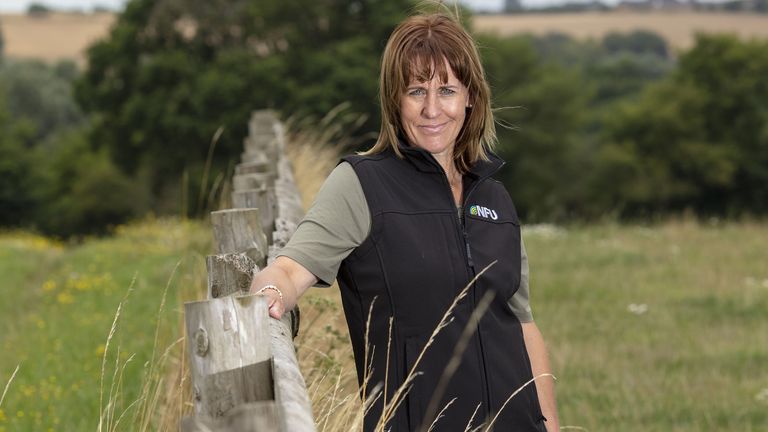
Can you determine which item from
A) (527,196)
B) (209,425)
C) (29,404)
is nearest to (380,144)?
(209,425)

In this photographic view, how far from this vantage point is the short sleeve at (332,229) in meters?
2.46

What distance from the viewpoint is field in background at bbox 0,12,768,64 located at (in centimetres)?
7325

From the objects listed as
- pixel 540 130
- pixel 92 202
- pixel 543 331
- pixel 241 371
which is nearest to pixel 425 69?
pixel 241 371

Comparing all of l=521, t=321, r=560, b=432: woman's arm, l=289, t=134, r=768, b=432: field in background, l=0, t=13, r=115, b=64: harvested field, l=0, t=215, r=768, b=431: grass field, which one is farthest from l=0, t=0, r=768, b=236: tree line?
l=521, t=321, r=560, b=432: woman's arm

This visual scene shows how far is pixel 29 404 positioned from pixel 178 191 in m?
26.3

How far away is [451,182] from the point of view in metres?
2.74

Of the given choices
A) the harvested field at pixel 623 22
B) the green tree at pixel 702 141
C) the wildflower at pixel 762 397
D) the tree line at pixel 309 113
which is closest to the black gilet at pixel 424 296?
the wildflower at pixel 762 397

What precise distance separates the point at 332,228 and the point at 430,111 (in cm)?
44

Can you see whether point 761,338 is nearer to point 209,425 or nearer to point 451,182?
point 451,182

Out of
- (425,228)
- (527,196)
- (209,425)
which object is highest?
(425,228)

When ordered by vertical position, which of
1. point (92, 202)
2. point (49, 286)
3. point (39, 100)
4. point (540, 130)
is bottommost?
point (92, 202)

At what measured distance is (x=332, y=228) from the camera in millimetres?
2471

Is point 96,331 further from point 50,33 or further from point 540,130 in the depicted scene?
point 50,33

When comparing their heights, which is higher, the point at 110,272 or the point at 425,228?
the point at 425,228
